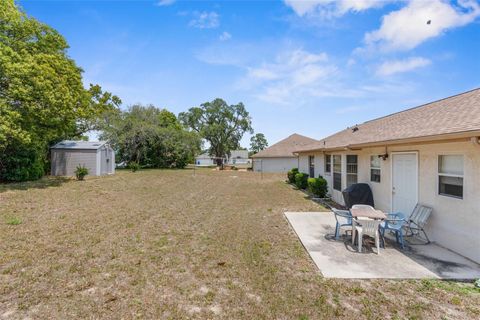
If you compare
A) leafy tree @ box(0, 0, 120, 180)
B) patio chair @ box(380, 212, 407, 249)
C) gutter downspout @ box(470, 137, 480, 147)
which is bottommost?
patio chair @ box(380, 212, 407, 249)

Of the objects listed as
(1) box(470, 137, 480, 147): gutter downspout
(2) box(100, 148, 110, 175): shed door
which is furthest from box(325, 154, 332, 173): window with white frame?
(2) box(100, 148, 110, 175): shed door

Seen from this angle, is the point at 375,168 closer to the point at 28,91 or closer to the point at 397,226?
the point at 397,226

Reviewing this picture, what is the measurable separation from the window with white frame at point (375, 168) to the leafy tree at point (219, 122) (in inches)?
1555

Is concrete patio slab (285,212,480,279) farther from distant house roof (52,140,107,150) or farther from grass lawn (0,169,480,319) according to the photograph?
distant house roof (52,140,107,150)

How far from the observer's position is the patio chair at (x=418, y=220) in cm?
509

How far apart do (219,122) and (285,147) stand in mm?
21608

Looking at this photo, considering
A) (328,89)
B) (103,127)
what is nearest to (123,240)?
(328,89)

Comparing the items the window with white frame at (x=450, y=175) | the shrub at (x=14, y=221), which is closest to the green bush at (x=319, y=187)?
the window with white frame at (x=450, y=175)

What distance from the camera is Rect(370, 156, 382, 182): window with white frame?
729 cm

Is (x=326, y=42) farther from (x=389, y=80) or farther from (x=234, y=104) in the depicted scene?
(x=234, y=104)

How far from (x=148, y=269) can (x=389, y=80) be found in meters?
13.0

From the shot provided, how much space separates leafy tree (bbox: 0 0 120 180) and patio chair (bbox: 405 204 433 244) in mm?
15529

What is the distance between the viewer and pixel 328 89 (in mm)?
12891

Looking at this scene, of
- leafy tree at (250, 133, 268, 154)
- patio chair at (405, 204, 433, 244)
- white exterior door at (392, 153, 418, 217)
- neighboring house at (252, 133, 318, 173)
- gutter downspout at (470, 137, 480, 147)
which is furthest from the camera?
leafy tree at (250, 133, 268, 154)
